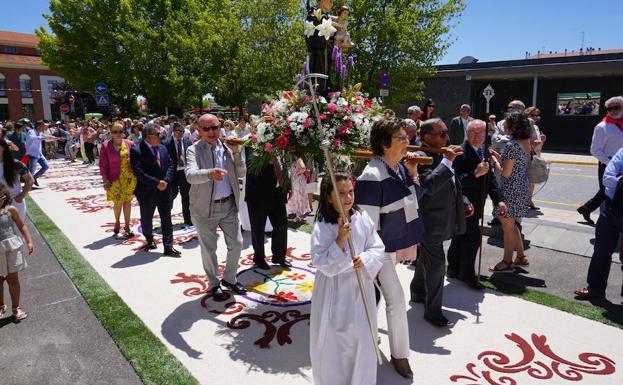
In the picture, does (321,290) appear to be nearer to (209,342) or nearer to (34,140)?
(209,342)

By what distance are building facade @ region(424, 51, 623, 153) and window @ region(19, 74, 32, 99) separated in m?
55.8

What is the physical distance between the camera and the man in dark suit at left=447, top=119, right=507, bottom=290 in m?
4.87

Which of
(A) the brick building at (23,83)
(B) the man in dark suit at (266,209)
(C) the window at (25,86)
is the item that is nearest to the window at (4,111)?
(A) the brick building at (23,83)

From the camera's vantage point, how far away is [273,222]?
237 inches

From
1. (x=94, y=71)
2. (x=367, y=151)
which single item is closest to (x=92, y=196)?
(x=367, y=151)

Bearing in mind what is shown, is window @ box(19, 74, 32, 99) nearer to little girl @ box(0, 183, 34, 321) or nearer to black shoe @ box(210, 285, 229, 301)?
little girl @ box(0, 183, 34, 321)

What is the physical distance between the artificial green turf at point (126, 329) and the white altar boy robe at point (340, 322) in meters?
1.17

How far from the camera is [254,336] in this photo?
416 cm

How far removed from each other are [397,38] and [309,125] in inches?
624

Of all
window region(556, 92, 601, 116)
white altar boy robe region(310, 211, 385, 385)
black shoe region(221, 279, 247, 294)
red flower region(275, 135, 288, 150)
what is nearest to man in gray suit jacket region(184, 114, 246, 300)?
black shoe region(221, 279, 247, 294)

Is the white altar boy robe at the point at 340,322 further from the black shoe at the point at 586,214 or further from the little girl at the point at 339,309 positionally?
the black shoe at the point at 586,214

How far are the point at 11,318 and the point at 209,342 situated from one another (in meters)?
2.23

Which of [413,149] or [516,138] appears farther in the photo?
[516,138]

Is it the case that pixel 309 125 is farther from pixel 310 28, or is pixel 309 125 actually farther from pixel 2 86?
pixel 2 86
